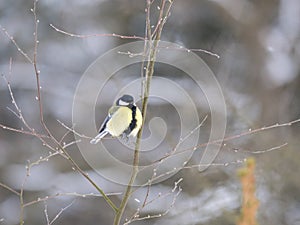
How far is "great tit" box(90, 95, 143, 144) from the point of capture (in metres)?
1.41

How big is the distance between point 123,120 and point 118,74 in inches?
153

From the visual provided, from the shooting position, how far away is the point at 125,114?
148cm

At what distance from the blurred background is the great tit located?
9.18ft

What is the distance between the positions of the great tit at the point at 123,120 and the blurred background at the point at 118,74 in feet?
9.18

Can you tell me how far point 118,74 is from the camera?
17.5 feet

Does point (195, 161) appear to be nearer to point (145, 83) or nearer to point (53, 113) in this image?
point (53, 113)

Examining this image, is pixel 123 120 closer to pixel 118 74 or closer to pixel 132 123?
pixel 132 123

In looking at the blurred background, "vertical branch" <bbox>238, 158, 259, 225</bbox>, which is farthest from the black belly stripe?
the blurred background

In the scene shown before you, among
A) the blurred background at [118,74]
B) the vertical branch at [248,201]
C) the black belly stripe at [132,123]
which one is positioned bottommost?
the vertical branch at [248,201]

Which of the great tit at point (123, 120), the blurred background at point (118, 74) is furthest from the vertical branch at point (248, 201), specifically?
the blurred background at point (118, 74)

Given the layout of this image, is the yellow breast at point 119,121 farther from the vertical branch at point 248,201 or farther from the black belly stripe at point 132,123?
the vertical branch at point 248,201

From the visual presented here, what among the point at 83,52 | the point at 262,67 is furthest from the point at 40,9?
the point at 262,67

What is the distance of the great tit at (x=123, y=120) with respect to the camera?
4.64 feet

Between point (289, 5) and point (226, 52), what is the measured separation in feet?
2.18
